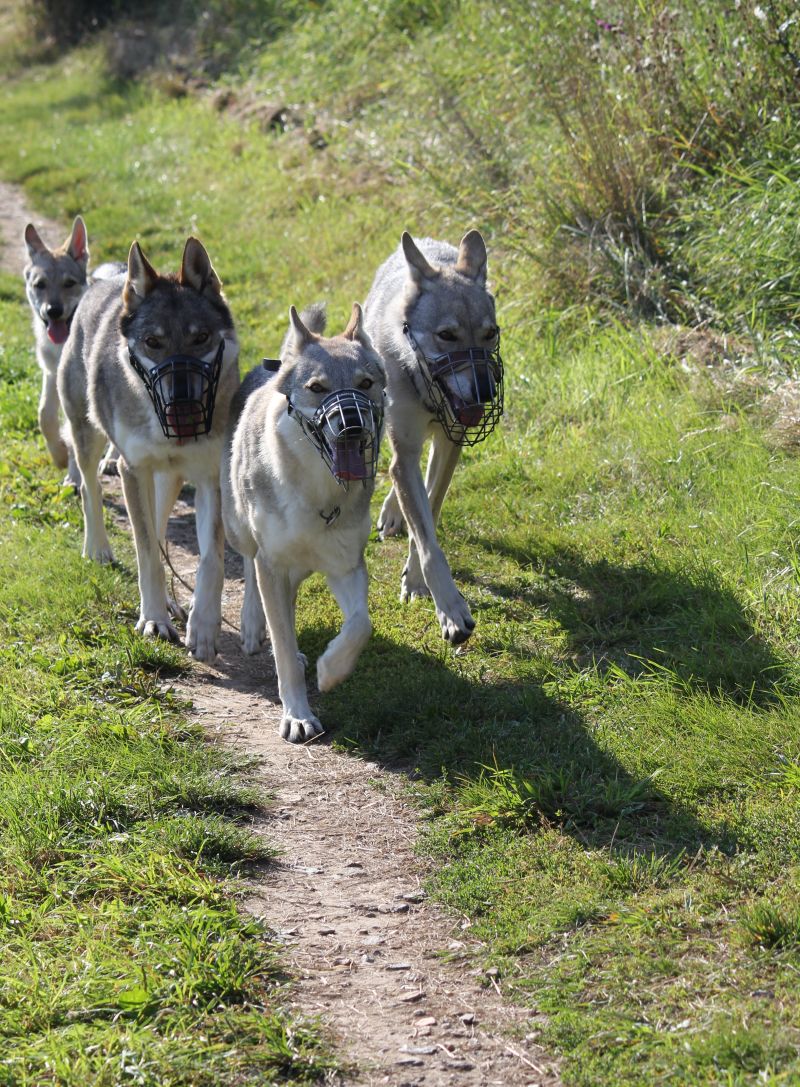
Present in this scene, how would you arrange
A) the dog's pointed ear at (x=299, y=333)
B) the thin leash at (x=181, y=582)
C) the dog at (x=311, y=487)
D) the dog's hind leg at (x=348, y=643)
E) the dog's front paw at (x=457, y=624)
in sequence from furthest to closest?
the thin leash at (x=181, y=582), the dog's front paw at (x=457, y=624), the dog's pointed ear at (x=299, y=333), the dog's hind leg at (x=348, y=643), the dog at (x=311, y=487)

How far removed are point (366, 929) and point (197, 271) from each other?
11.0ft

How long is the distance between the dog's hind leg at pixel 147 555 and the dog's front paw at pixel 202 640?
0.70 feet

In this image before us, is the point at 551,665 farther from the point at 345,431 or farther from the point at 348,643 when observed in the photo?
the point at 345,431

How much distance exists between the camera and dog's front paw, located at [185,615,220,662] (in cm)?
578

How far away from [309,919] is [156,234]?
34.1 feet

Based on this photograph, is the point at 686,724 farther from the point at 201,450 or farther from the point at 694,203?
the point at 694,203

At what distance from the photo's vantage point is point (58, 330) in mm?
7957

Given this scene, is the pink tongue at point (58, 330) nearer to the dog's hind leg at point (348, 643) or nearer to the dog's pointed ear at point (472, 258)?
the dog's pointed ear at point (472, 258)

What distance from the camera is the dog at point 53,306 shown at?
797 centimetres

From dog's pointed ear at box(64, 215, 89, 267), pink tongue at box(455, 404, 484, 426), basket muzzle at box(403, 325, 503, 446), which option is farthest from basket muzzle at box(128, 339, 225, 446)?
dog's pointed ear at box(64, 215, 89, 267)

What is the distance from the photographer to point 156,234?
13.0 m

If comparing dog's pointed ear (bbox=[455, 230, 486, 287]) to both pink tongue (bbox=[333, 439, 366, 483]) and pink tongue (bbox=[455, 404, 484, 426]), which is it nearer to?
pink tongue (bbox=[455, 404, 484, 426])

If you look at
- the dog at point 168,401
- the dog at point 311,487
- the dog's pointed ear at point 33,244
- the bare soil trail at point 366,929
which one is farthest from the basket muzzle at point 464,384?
the dog's pointed ear at point 33,244

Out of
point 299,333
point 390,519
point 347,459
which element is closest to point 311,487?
point 347,459
